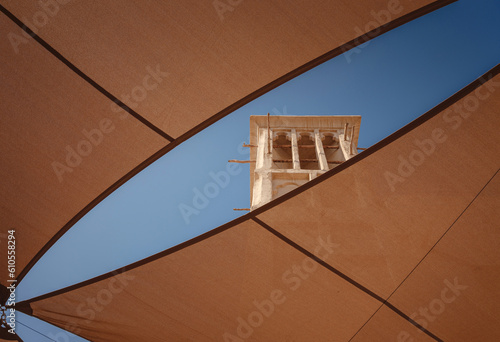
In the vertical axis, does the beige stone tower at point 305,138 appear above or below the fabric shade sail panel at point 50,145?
above

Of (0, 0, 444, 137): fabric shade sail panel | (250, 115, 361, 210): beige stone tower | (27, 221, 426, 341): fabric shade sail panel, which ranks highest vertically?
(250, 115, 361, 210): beige stone tower

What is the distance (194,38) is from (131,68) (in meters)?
0.66

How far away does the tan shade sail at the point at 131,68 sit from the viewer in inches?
123

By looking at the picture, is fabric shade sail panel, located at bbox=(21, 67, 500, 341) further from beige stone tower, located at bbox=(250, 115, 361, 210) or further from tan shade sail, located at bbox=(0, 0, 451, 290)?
beige stone tower, located at bbox=(250, 115, 361, 210)

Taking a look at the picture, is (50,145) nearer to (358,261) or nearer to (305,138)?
(358,261)

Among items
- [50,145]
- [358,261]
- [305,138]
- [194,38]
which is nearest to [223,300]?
[358,261]

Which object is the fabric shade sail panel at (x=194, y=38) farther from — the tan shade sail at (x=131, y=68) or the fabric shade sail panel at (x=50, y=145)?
the fabric shade sail panel at (x=50, y=145)

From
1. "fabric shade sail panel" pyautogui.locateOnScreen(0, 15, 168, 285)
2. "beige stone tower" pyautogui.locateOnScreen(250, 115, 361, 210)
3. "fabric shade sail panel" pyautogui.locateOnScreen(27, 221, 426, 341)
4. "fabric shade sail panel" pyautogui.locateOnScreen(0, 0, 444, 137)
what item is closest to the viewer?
"fabric shade sail panel" pyautogui.locateOnScreen(0, 0, 444, 137)

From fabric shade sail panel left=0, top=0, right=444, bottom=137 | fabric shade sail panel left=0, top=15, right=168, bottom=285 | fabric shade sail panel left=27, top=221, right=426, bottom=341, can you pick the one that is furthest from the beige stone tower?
fabric shade sail panel left=0, top=0, right=444, bottom=137

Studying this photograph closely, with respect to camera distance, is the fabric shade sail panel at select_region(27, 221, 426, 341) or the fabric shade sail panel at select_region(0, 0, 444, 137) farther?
the fabric shade sail panel at select_region(27, 221, 426, 341)

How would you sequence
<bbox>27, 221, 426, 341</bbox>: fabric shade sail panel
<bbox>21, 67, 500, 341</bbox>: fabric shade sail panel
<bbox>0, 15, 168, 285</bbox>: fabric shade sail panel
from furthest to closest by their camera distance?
1. <bbox>27, 221, 426, 341</bbox>: fabric shade sail panel
2. <bbox>21, 67, 500, 341</bbox>: fabric shade sail panel
3. <bbox>0, 15, 168, 285</bbox>: fabric shade sail panel

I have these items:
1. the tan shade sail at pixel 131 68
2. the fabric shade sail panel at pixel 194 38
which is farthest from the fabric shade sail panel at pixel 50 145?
the fabric shade sail panel at pixel 194 38

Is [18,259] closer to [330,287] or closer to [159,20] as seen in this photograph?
[159,20]

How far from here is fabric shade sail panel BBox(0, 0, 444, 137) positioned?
310 cm
